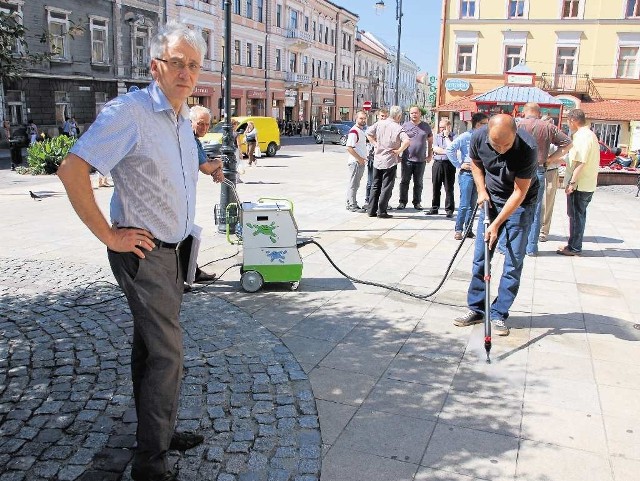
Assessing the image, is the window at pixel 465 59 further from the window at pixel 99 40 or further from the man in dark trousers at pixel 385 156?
the man in dark trousers at pixel 385 156

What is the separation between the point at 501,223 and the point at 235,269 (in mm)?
2990

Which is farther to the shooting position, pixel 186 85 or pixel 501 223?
pixel 501 223

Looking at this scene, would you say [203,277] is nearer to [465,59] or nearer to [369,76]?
[465,59]

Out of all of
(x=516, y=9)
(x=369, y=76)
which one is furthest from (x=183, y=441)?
(x=369, y=76)

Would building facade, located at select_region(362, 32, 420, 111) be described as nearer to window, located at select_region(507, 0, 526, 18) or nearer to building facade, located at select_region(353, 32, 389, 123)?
building facade, located at select_region(353, 32, 389, 123)

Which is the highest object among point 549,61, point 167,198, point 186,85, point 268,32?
point 268,32

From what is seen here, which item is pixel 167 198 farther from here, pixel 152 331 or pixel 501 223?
pixel 501 223

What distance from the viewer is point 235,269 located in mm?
6562

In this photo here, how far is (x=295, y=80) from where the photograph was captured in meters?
52.1

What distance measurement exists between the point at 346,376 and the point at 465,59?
120ft

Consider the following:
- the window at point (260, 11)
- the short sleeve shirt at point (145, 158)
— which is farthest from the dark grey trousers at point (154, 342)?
the window at point (260, 11)

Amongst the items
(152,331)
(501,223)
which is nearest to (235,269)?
(501,223)

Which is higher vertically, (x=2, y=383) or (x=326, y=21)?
(x=326, y=21)

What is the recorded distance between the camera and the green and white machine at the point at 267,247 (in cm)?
577
